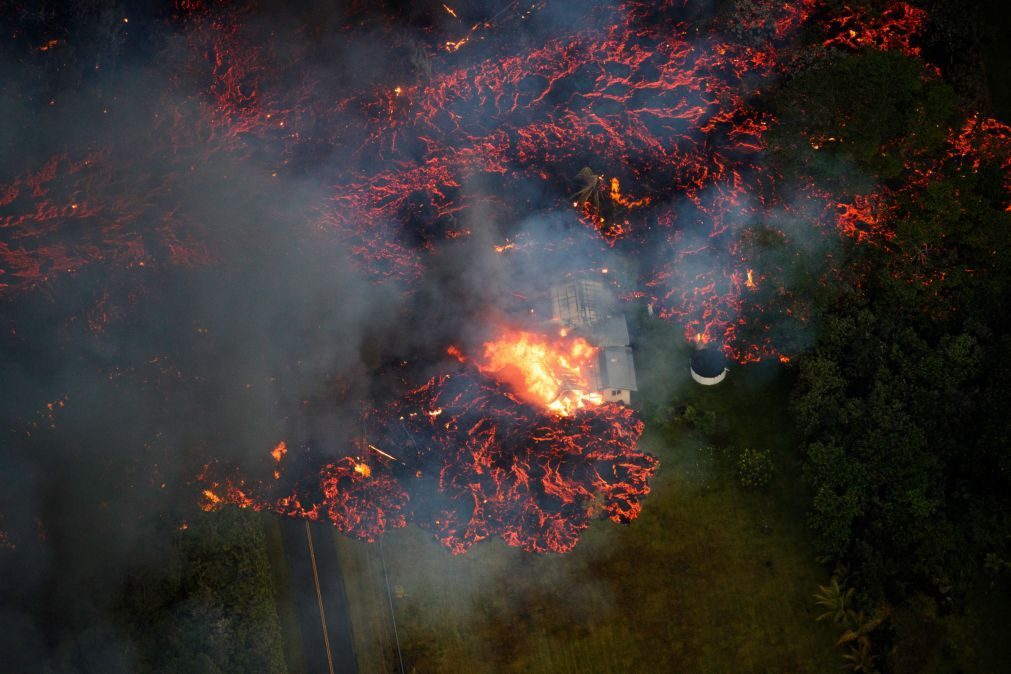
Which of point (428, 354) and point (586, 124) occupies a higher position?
point (586, 124)

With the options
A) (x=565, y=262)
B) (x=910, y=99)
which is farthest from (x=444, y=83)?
(x=910, y=99)

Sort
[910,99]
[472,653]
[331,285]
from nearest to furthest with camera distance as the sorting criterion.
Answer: [910,99] → [472,653] → [331,285]

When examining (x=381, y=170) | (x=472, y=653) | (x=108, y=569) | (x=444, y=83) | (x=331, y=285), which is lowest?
(x=472, y=653)

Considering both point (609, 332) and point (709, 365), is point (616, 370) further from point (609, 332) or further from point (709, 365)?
point (709, 365)

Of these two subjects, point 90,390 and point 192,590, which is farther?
point 90,390

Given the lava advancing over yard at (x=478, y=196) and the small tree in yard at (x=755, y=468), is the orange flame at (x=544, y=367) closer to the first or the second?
the lava advancing over yard at (x=478, y=196)

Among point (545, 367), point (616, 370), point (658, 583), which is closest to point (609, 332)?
point (616, 370)

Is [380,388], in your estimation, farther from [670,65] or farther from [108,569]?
[670,65]

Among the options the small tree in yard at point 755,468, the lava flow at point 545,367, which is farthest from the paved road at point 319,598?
the small tree in yard at point 755,468
